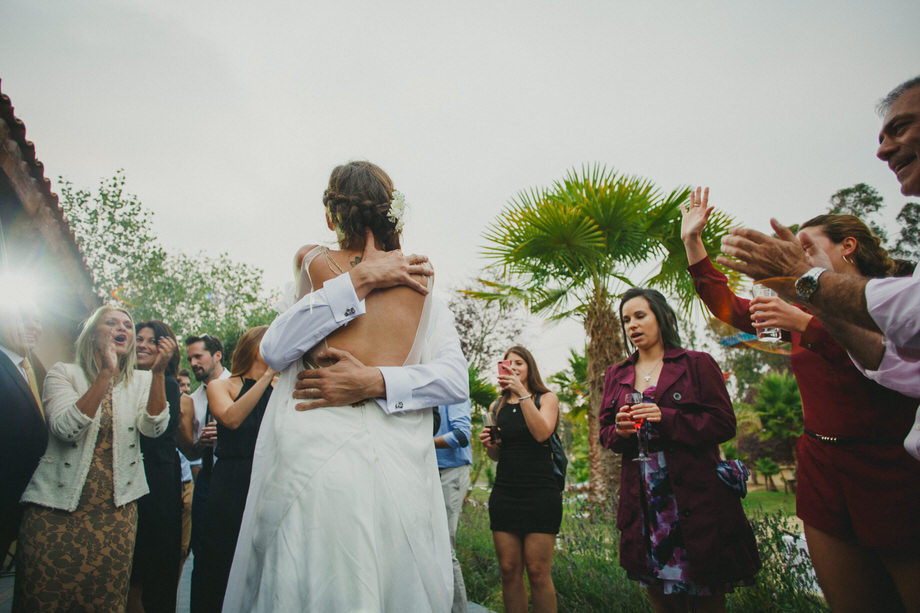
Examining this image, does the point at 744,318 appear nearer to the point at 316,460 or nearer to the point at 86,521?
the point at 316,460

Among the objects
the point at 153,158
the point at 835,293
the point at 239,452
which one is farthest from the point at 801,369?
the point at 153,158

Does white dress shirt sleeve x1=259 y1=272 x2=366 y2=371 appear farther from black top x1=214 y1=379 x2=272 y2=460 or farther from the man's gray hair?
the man's gray hair

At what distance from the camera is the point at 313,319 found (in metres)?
1.52

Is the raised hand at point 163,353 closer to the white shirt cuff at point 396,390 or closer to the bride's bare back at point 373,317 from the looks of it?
the bride's bare back at point 373,317

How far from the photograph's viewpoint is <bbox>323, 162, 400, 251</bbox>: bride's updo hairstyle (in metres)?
1.74

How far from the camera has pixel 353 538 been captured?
1229mm

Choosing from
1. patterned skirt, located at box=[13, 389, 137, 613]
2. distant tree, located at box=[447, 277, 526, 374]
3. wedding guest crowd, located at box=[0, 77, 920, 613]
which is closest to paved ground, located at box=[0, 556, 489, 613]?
wedding guest crowd, located at box=[0, 77, 920, 613]

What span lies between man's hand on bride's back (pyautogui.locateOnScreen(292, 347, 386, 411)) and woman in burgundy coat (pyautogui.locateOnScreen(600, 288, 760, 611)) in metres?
1.66

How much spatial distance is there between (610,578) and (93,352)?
4.02 metres

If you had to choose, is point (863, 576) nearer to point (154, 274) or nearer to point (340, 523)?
point (340, 523)

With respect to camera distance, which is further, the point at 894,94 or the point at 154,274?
the point at 154,274

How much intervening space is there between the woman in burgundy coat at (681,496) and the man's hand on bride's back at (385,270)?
154cm

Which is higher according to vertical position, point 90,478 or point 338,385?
point 338,385

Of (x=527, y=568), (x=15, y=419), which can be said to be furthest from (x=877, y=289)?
(x=15, y=419)
